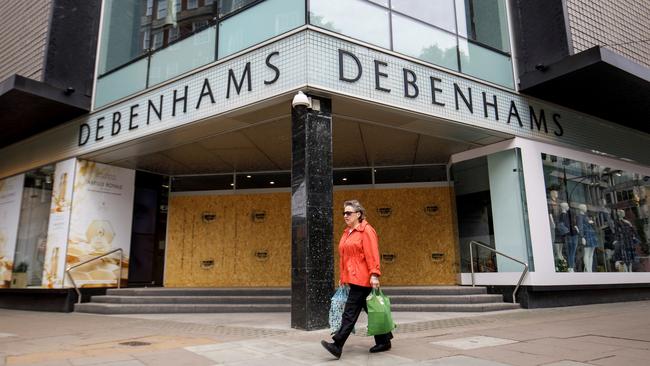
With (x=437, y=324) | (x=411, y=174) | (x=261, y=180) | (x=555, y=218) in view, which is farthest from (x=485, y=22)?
(x=261, y=180)

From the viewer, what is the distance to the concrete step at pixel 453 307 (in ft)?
30.6

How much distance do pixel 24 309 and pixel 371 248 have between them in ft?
36.2

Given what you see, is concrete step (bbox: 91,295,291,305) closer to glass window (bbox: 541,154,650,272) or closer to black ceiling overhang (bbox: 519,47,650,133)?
glass window (bbox: 541,154,650,272)

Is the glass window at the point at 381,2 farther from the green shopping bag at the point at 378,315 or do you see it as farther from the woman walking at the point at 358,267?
the green shopping bag at the point at 378,315

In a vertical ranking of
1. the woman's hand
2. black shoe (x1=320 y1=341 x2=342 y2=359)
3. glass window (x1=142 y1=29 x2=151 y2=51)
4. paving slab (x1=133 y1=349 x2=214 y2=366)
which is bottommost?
paving slab (x1=133 y1=349 x2=214 y2=366)

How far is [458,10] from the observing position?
10359 millimetres

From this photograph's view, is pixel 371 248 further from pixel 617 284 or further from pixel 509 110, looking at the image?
pixel 617 284

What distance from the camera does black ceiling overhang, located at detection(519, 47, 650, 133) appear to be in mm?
9484

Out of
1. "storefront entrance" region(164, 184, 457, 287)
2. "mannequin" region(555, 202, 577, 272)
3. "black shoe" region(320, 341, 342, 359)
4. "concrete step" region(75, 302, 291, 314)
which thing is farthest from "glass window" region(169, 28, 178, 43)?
"mannequin" region(555, 202, 577, 272)

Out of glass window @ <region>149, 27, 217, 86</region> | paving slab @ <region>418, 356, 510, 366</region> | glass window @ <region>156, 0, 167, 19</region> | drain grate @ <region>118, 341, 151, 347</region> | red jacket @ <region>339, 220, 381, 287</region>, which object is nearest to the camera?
paving slab @ <region>418, 356, 510, 366</region>

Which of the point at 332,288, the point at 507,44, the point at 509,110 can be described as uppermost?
the point at 507,44

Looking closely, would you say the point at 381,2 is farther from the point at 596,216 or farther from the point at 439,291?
the point at 596,216

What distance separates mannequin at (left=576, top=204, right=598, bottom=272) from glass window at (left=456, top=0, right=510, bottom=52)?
430 centimetres

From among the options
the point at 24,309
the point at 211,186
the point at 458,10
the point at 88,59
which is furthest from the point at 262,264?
the point at 458,10
